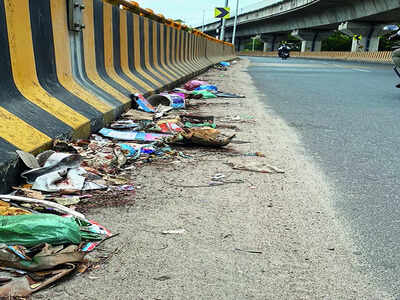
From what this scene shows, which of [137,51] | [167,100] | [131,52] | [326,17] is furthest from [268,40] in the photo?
[167,100]

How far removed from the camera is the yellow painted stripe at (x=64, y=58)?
13.4ft

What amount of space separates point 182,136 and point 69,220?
2.04 m

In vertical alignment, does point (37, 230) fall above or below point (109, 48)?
below

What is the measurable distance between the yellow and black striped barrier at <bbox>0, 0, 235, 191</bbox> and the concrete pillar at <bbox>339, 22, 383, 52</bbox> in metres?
42.2

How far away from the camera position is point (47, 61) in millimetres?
3887

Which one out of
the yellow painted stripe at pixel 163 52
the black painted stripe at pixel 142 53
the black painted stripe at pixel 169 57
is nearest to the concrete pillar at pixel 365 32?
the black painted stripe at pixel 169 57

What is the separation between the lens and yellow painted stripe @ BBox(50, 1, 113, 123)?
13.4ft

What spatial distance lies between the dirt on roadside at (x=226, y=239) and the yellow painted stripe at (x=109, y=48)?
2.58 metres

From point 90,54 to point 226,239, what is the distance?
3.57m

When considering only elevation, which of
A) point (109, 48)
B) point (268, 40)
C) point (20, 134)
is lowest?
point (20, 134)

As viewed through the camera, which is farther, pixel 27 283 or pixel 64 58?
pixel 64 58

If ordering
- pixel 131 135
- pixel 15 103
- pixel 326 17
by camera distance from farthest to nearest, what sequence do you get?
pixel 326 17
pixel 131 135
pixel 15 103

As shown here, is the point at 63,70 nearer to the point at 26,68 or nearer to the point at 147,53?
the point at 26,68

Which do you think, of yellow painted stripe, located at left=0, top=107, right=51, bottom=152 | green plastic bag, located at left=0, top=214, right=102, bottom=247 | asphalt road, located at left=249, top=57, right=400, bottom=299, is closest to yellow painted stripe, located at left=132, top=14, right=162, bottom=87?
asphalt road, located at left=249, top=57, right=400, bottom=299
